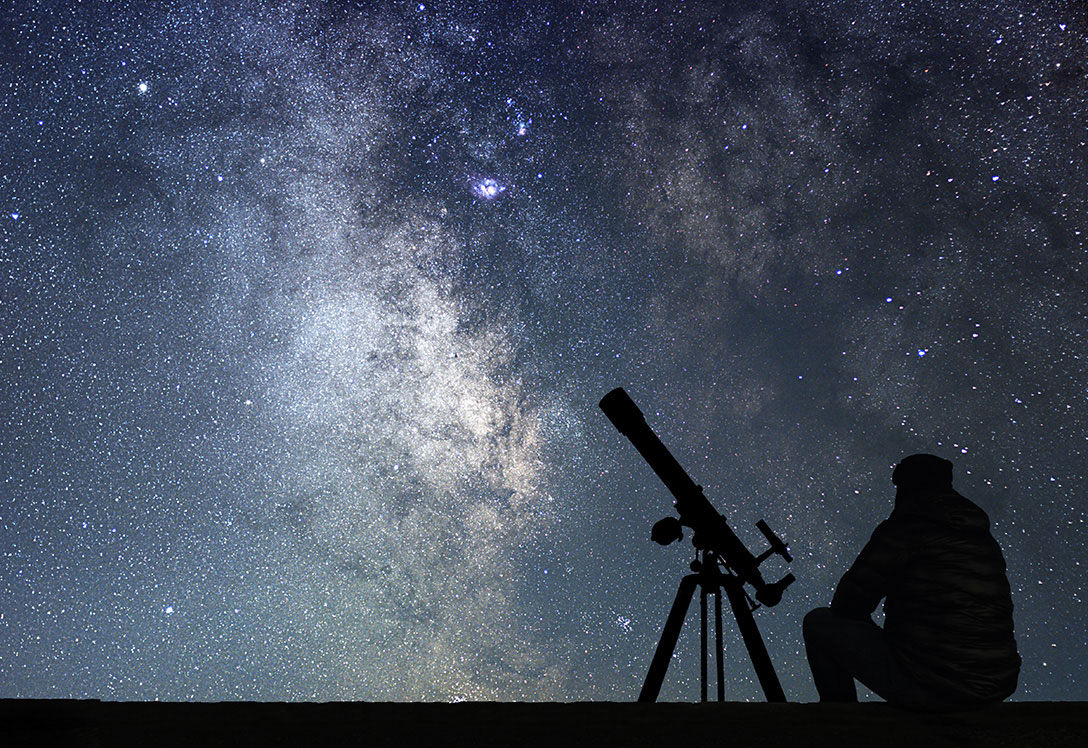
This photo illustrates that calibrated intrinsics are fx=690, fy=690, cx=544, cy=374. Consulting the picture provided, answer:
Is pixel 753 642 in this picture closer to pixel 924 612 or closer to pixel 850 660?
pixel 850 660

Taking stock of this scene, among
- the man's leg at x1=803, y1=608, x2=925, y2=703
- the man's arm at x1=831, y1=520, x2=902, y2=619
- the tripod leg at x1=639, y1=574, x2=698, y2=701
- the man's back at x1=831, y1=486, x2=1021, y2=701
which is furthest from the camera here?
the tripod leg at x1=639, y1=574, x2=698, y2=701

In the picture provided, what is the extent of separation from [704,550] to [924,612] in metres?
2.10

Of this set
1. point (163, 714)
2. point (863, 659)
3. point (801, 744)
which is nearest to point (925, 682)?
point (863, 659)

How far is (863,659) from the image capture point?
3.23m

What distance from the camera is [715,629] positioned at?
4.93 metres

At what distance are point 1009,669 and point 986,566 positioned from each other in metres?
0.43

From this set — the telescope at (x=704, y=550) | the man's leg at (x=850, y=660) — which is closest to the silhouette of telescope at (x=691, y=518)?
the telescope at (x=704, y=550)

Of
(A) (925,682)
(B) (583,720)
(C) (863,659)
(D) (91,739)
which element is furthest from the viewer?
(C) (863,659)

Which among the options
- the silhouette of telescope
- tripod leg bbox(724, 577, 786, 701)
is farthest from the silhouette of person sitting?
the silhouette of telescope

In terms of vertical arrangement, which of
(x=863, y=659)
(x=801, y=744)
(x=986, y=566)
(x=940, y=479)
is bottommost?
(x=801, y=744)

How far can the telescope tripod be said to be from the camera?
451 centimetres

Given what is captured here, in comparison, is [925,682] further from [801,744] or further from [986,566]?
[801,744]

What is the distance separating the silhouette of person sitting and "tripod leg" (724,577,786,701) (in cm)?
112

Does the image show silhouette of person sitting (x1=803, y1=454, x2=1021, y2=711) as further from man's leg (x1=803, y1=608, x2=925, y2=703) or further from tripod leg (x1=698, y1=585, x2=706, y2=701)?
tripod leg (x1=698, y1=585, x2=706, y2=701)
